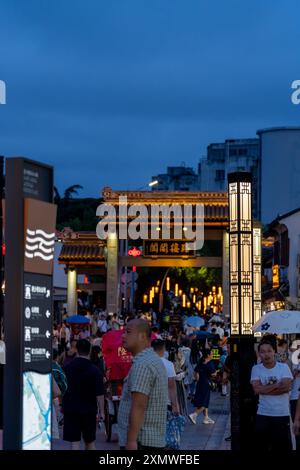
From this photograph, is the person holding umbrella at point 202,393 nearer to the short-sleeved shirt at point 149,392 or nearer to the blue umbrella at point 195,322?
the short-sleeved shirt at point 149,392

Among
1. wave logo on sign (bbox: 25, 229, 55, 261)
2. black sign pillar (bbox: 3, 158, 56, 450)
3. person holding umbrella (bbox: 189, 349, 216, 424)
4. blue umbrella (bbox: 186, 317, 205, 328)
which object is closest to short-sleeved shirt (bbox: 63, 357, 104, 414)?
black sign pillar (bbox: 3, 158, 56, 450)

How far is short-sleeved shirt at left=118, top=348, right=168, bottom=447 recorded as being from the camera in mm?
9570

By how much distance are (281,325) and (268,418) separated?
711cm

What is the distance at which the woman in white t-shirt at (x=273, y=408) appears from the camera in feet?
44.2

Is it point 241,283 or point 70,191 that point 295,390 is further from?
point 70,191

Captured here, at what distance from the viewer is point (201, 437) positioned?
846 inches

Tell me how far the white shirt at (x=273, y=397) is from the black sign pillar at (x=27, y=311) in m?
4.98

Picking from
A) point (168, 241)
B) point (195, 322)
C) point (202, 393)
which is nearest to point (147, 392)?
point (202, 393)

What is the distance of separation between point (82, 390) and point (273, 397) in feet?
8.21

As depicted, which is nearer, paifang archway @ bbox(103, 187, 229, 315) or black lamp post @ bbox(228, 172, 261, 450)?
black lamp post @ bbox(228, 172, 261, 450)

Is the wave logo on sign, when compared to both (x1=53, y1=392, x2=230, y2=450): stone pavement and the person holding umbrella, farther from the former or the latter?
the person holding umbrella

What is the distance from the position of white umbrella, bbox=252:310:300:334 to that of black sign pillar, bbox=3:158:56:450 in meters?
11.0

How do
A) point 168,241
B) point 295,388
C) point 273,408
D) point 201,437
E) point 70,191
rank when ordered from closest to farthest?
point 273,408 → point 295,388 → point 201,437 → point 168,241 → point 70,191

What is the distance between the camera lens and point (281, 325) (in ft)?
67.4
